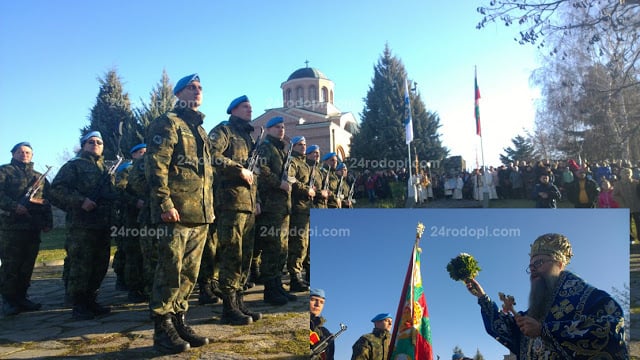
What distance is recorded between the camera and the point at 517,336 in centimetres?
258

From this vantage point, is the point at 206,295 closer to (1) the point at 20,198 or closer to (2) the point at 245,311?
(2) the point at 245,311

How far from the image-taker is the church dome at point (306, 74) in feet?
169

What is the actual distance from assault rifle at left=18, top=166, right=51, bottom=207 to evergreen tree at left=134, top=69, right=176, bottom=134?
22.4 metres

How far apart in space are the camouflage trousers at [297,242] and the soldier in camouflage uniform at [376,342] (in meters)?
3.78

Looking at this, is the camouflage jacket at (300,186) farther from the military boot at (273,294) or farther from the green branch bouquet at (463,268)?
the green branch bouquet at (463,268)

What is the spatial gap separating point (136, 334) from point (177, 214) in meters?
1.48

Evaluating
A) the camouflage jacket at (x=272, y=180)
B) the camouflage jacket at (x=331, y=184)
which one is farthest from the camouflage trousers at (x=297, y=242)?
the camouflage jacket at (x=331, y=184)

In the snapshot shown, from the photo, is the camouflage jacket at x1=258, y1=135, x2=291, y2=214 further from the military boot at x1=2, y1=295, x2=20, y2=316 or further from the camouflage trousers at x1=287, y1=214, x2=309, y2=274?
the military boot at x1=2, y1=295, x2=20, y2=316

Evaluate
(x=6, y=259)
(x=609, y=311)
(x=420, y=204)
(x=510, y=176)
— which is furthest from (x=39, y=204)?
(x=510, y=176)

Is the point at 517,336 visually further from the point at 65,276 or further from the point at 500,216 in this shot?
the point at 65,276

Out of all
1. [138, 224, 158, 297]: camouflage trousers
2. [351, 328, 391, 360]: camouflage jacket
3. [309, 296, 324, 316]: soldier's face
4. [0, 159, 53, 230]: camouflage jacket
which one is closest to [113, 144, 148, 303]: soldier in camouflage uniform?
[138, 224, 158, 297]: camouflage trousers

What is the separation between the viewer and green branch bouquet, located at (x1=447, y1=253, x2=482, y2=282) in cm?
258

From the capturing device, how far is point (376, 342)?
2.58 m

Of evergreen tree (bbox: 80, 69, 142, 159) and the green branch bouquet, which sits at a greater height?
evergreen tree (bbox: 80, 69, 142, 159)
